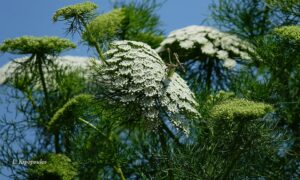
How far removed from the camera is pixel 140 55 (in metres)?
5.60

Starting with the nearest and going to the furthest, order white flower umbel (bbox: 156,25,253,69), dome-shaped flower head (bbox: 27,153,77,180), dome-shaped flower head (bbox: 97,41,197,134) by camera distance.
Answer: dome-shaped flower head (bbox: 97,41,197,134) → dome-shaped flower head (bbox: 27,153,77,180) → white flower umbel (bbox: 156,25,253,69)

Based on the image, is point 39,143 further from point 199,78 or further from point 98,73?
point 98,73

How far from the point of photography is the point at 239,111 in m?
4.79

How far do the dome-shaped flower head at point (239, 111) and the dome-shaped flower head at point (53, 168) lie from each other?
231 cm

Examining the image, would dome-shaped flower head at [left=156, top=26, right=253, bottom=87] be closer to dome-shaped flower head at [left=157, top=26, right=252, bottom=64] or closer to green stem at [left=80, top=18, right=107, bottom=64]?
dome-shaped flower head at [left=157, top=26, right=252, bottom=64]

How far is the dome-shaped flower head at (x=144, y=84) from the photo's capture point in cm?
551

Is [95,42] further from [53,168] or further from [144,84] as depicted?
[53,168]

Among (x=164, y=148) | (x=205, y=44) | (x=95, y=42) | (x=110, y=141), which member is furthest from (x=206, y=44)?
(x=164, y=148)

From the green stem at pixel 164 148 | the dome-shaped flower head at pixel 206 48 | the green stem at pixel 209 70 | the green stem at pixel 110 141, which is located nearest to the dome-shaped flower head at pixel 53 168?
the green stem at pixel 110 141

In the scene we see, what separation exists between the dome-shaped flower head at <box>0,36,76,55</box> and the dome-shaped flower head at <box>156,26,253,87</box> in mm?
2172

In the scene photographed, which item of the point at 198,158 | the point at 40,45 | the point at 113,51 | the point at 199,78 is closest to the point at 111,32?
the point at 40,45

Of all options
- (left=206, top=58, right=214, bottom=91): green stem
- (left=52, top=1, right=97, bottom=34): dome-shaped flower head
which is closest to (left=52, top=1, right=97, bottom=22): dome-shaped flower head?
(left=52, top=1, right=97, bottom=34): dome-shaped flower head

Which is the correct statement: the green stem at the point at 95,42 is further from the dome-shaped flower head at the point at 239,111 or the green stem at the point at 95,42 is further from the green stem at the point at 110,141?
the dome-shaped flower head at the point at 239,111

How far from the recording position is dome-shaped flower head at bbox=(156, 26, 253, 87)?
28.9 ft
